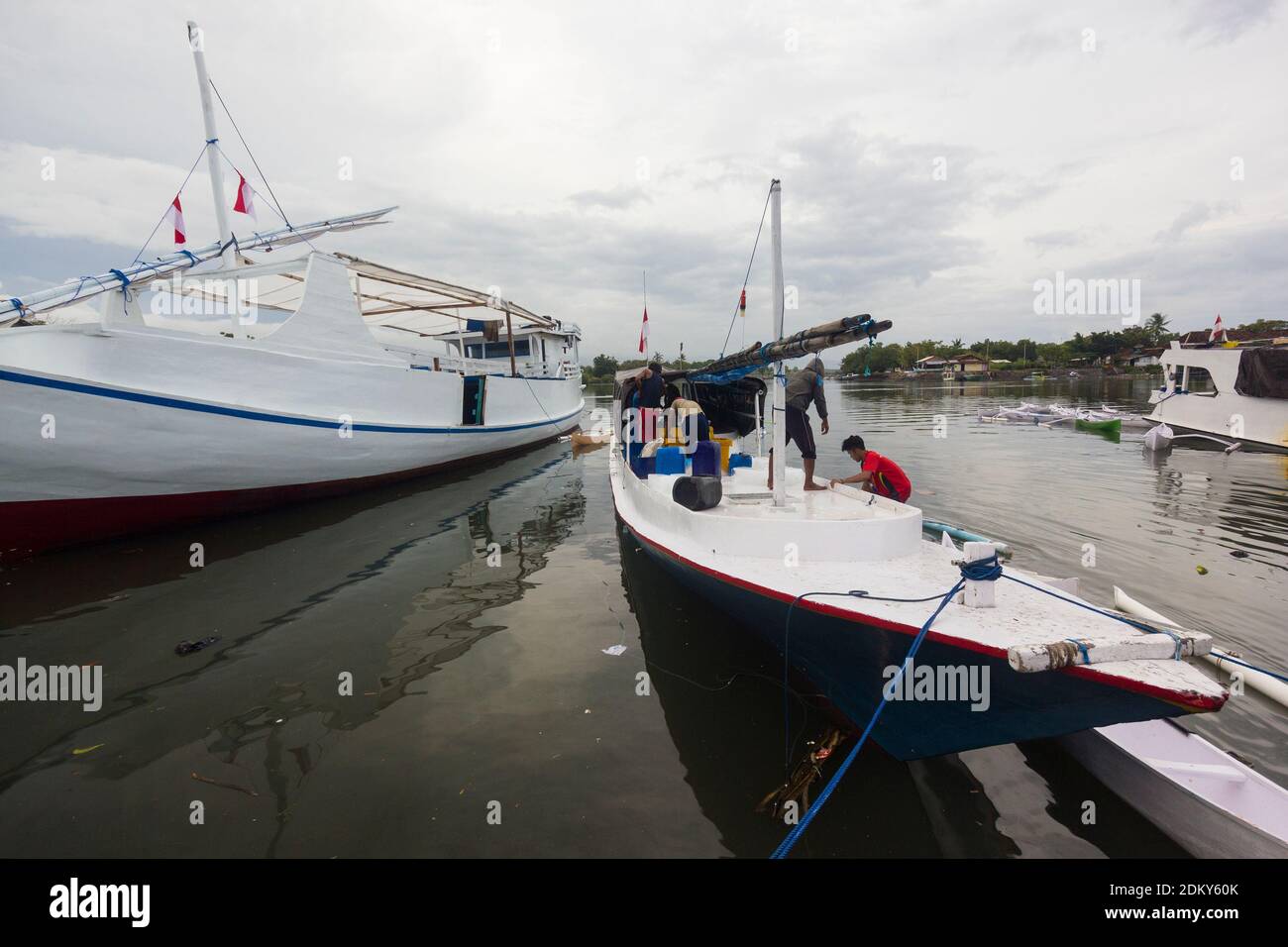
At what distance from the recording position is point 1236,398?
17.8 m

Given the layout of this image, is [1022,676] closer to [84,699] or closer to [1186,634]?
[1186,634]

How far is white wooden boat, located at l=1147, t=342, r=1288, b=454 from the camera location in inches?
653

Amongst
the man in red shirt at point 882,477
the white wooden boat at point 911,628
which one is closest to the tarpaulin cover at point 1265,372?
the man in red shirt at point 882,477

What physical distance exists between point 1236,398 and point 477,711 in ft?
85.1

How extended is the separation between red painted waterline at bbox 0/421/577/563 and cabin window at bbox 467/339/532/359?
13.2m

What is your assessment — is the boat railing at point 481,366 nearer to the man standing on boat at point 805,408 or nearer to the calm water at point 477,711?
the calm water at point 477,711

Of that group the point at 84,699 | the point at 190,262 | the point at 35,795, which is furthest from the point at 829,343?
the point at 190,262

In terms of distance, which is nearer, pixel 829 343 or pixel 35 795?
pixel 35 795

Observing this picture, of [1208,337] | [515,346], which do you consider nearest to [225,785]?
[515,346]
